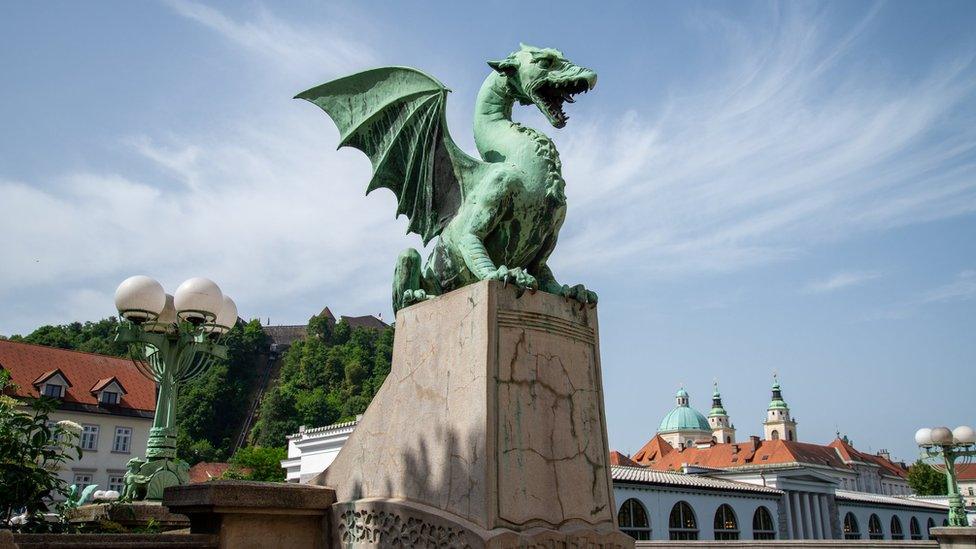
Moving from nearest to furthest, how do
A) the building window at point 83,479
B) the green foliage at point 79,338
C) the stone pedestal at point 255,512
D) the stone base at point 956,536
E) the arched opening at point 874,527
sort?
the stone pedestal at point 255,512
the stone base at point 956,536
the building window at point 83,479
the arched opening at point 874,527
the green foliage at point 79,338

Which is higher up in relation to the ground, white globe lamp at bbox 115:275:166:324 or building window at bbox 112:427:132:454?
building window at bbox 112:427:132:454


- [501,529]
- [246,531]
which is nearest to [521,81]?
[501,529]

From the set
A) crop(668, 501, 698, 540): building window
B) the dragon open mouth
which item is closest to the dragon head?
the dragon open mouth

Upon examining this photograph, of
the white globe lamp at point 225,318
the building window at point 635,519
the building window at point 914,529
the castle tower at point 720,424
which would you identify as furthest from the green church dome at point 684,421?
the white globe lamp at point 225,318

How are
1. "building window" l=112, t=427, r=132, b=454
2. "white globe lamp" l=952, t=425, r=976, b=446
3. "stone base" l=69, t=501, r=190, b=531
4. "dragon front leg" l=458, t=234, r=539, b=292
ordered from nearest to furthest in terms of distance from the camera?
"dragon front leg" l=458, t=234, r=539, b=292 < "stone base" l=69, t=501, r=190, b=531 < "white globe lamp" l=952, t=425, r=976, b=446 < "building window" l=112, t=427, r=132, b=454

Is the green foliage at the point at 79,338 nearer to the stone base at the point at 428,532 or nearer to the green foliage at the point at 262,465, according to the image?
the green foliage at the point at 262,465

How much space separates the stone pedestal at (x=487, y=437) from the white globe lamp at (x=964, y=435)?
13388mm

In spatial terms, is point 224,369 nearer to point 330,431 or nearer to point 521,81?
point 330,431

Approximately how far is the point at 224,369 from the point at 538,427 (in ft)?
283

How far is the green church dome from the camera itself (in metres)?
102

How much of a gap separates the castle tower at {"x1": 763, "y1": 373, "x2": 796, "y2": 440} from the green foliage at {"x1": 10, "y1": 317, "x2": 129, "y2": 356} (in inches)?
3374

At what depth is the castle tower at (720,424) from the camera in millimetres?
107188

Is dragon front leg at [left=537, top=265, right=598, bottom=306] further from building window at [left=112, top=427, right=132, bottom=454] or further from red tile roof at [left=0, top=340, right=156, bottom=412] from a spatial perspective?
building window at [left=112, top=427, right=132, bottom=454]

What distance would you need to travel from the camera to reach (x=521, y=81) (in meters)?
5.34
